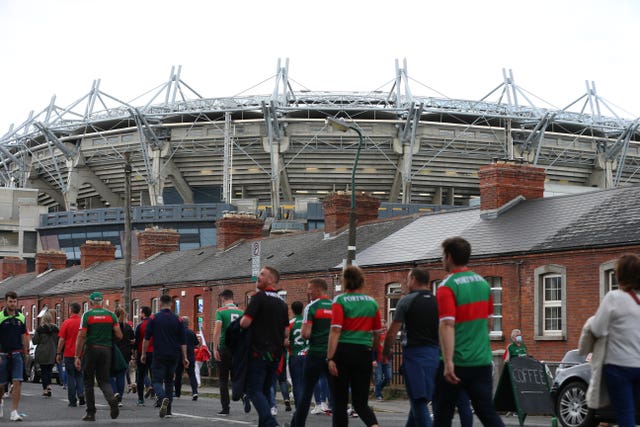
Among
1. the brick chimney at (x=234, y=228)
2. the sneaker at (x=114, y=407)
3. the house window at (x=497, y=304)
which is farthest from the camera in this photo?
the brick chimney at (x=234, y=228)

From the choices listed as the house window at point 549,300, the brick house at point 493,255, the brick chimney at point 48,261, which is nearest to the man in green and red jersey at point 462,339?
the brick house at point 493,255

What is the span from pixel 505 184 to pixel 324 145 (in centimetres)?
4774

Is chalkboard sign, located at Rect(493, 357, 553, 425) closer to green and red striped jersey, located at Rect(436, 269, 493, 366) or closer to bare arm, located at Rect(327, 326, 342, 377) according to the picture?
bare arm, located at Rect(327, 326, 342, 377)

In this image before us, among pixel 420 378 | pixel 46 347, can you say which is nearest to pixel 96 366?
pixel 420 378

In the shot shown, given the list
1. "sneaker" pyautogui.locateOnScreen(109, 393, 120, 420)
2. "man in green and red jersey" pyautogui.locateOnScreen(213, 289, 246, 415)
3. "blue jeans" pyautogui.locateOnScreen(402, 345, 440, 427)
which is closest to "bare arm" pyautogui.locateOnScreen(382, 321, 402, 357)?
"blue jeans" pyautogui.locateOnScreen(402, 345, 440, 427)

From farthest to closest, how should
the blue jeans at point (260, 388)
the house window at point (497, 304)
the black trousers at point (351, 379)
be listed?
the house window at point (497, 304) → the blue jeans at point (260, 388) → the black trousers at point (351, 379)

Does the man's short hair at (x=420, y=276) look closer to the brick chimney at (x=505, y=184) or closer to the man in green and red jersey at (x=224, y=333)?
the man in green and red jersey at (x=224, y=333)

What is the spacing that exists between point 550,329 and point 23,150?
72.0 m

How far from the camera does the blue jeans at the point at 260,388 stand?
12039 mm

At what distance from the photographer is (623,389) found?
29.1ft

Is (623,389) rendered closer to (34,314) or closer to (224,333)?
(224,333)

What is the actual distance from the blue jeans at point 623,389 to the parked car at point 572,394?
6.07 metres

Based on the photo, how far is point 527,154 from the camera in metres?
78.2

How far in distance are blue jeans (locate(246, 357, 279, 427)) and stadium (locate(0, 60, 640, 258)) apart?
6246cm
